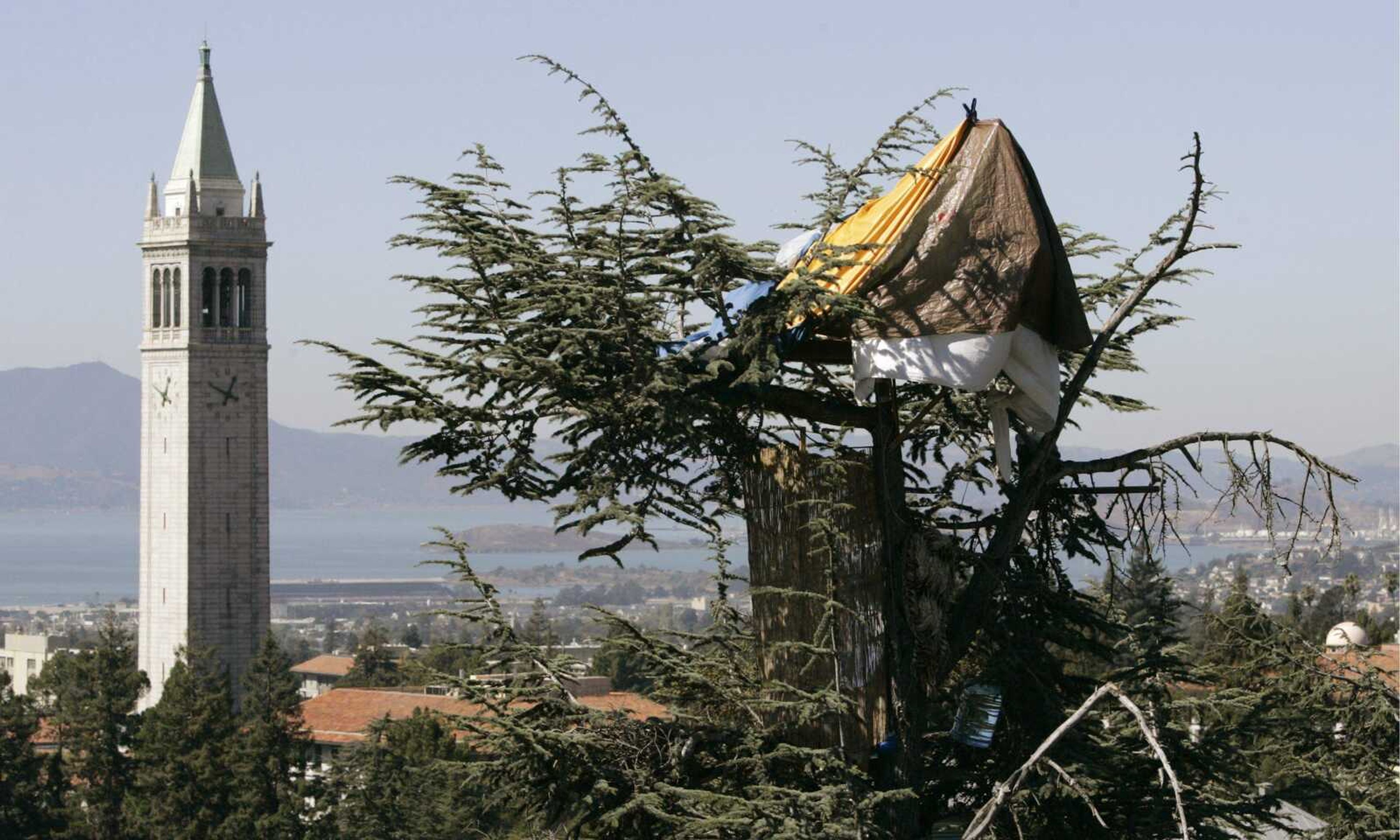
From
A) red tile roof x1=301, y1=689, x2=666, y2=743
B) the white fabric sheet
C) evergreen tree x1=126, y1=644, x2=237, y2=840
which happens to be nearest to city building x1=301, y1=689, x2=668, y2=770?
red tile roof x1=301, y1=689, x2=666, y2=743

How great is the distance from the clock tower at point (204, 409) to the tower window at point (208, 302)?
0.04m

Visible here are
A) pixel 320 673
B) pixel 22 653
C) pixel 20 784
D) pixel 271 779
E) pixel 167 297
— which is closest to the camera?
pixel 20 784

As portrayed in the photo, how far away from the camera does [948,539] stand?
10805mm

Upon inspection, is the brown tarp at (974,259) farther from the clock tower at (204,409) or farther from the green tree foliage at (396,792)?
the clock tower at (204,409)

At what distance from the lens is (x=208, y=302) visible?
291ft

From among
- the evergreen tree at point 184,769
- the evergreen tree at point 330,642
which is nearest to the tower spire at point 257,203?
the evergreen tree at point 184,769

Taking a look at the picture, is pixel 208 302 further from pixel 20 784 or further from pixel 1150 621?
pixel 1150 621

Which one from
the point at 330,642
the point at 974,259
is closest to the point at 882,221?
the point at 974,259

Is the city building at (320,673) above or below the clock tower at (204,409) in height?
below

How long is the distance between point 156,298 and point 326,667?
4038 centimetres

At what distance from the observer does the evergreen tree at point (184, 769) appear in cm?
5194

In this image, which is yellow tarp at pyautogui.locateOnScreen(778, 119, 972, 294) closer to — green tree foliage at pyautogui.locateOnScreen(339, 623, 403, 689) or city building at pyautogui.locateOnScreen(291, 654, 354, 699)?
green tree foliage at pyautogui.locateOnScreen(339, 623, 403, 689)

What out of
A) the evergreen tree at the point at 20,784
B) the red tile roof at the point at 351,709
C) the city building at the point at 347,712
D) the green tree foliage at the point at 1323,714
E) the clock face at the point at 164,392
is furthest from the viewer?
the clock face at the point at 164,392

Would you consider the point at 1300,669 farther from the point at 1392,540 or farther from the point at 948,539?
the point at 1392,540
